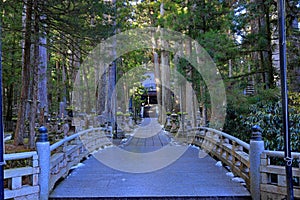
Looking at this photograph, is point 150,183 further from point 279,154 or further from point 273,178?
point 279,154

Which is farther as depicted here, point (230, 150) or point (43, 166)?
point (230, 150)

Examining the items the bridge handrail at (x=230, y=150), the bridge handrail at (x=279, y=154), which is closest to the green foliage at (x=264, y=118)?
the bridge handrail at (x=230, y=150)

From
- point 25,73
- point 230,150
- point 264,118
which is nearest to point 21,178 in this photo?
point 230,150

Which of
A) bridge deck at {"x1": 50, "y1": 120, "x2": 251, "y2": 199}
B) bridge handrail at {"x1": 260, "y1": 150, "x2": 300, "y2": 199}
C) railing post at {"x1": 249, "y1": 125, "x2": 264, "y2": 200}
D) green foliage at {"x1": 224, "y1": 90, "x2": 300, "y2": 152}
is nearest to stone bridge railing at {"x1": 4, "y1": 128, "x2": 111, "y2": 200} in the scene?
bridge deck at {"x1": 50, "y1": 120, "x2": 251, "y2": 199}

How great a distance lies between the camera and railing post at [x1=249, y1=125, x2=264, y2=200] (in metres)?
4.39

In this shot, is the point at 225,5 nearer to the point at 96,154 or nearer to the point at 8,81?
the point at 96,154

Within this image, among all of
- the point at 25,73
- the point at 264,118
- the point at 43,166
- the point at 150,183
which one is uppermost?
the point at 25,73

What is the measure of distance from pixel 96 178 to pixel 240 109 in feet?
11.6

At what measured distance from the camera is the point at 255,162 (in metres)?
4.43

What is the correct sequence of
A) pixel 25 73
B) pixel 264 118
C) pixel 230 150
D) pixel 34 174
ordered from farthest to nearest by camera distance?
pixel 25 73 → pixel 230 150 → pixel 264 118 → pixel 34 174

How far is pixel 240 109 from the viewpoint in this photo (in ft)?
23.2

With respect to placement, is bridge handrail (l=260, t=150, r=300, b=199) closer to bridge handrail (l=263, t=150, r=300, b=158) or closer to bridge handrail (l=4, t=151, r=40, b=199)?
bridge handrail (l=263, t=150, r=300, b=158)

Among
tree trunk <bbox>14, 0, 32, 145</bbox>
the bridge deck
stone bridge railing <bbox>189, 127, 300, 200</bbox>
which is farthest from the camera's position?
tree trunk <bbox>14, 0, 32, 145</bbox>

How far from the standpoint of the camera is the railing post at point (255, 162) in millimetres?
4395
